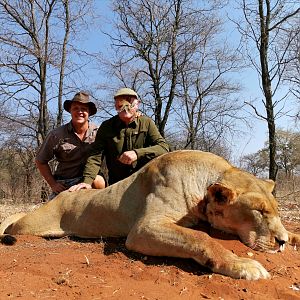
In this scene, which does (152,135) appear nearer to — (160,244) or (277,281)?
(160,244)

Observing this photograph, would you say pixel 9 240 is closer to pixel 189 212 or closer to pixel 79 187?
pixel 79 187

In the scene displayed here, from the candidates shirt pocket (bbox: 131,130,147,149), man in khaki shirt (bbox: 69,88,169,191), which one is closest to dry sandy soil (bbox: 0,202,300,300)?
man in khaki shirt (bbox: 69,88,169,191)

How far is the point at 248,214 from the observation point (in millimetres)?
3143

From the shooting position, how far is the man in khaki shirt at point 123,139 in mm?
5137

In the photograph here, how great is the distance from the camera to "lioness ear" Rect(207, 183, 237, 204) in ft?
10.3

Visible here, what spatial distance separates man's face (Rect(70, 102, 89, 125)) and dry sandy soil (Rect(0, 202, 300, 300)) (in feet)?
8.18

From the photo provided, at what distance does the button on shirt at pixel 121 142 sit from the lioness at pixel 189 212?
0.92 meters

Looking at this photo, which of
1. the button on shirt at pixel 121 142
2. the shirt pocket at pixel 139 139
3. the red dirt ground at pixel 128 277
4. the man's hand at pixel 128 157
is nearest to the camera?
the red dirt ground at pixel 128 277

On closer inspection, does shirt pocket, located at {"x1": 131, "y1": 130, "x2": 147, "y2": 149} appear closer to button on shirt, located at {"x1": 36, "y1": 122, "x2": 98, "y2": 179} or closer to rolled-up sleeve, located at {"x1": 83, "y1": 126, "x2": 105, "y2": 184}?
rolled-up sleeve, located at {"x1": 83, "y1": 126, "x2": 105, "y2": 184}

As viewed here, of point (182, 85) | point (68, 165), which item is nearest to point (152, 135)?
point (68, 165)

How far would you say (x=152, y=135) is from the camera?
538 centimetres

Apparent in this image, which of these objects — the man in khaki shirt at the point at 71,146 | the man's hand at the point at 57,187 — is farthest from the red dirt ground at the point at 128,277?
the man in khaki shirt at the point at 71,146

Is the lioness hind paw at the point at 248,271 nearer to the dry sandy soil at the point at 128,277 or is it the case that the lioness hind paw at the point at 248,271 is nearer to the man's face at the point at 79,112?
the dry sandy soil at the point at 128,277

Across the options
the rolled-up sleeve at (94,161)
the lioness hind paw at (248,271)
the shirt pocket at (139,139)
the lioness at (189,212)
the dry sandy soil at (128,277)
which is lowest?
the dry sandy soil at (128,277)
